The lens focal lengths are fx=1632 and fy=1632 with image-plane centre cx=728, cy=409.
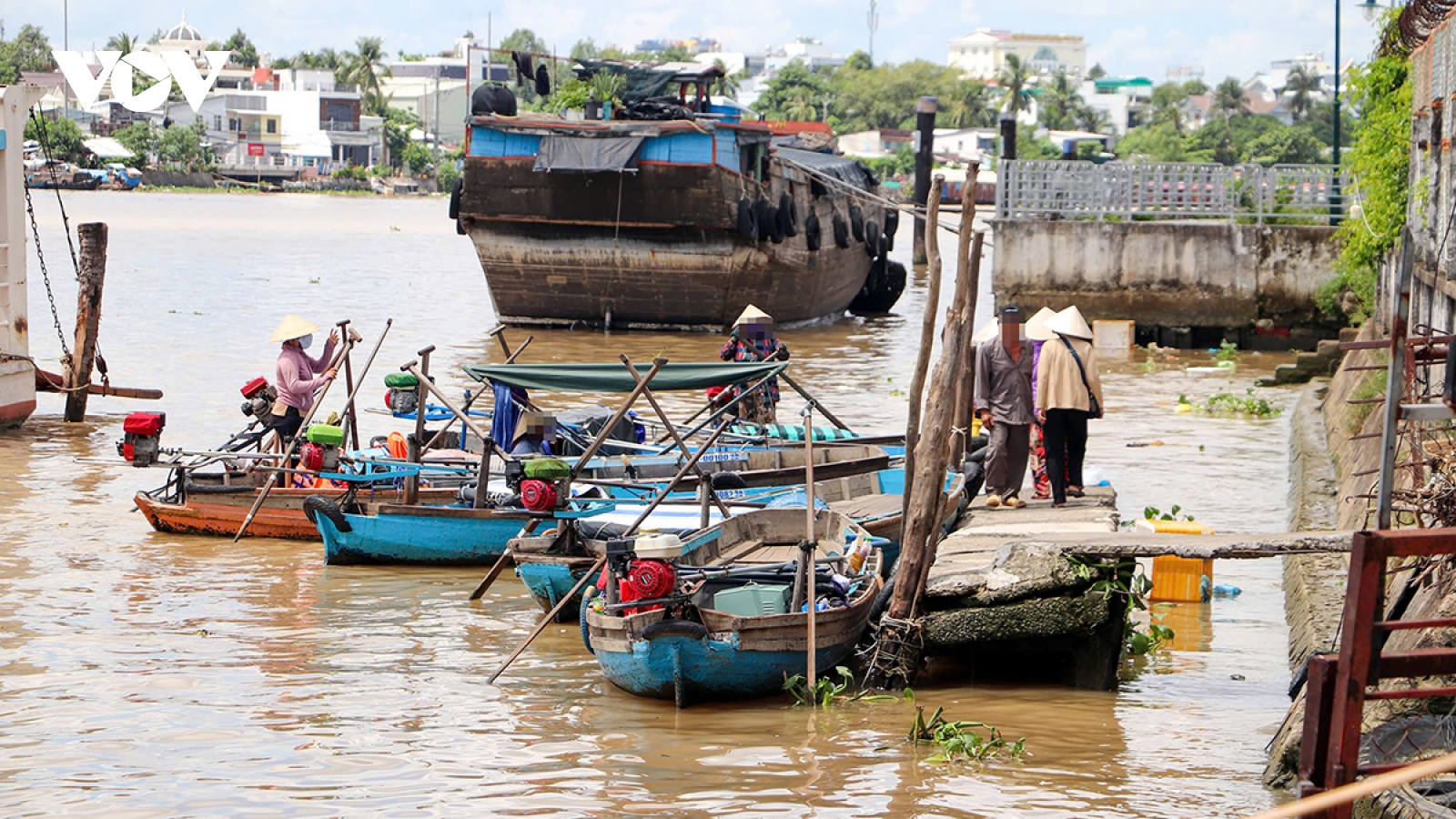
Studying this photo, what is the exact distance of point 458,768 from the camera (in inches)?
273

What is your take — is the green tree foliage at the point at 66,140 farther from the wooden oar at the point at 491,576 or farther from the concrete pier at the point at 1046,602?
the concrete pier at the point at 1046,602

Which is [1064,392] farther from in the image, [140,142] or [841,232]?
[140,142]

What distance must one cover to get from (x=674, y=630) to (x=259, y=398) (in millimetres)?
6082

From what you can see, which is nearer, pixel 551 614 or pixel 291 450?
pixel 551 614

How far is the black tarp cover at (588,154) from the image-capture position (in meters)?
24.6

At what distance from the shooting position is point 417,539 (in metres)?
11.0

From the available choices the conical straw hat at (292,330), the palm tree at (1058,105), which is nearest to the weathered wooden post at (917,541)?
the conical straw hat at (292,330)

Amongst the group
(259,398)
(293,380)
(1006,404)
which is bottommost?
(259,398)

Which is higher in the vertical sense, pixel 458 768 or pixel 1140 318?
pixel 1140 318

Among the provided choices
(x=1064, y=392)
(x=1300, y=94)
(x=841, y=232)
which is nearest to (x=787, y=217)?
(x=841, y=232)

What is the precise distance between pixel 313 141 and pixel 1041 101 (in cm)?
5905

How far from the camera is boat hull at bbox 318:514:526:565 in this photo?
1095 centimetres

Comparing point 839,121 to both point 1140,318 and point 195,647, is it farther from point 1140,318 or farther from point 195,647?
point 195,647

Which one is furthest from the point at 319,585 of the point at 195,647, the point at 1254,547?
the point at 1254,547
